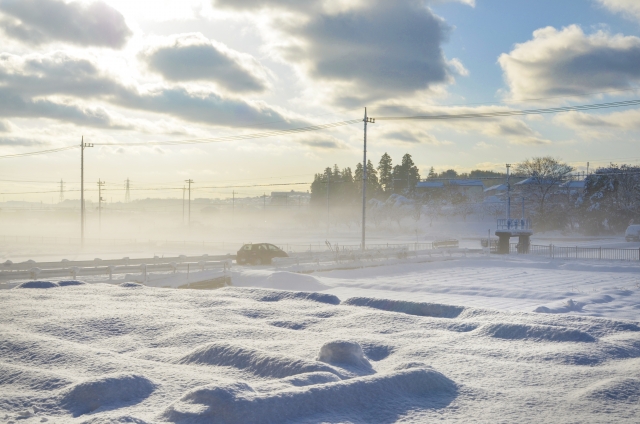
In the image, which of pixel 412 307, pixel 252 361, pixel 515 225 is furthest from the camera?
pixel 515 225

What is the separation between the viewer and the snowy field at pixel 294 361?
19.2 feet

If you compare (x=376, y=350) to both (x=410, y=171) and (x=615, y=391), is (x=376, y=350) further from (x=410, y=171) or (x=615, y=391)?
(x=410, y=171)

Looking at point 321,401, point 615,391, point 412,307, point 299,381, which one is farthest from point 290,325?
point 615,391

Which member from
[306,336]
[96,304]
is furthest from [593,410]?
[96,304]

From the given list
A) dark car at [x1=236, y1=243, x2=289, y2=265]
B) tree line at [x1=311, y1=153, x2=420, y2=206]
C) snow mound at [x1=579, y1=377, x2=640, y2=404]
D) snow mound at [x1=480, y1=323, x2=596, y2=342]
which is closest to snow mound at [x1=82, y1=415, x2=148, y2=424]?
snow mound at [x1=579, y1=377, x2=640, y2=404]

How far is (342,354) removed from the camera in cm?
764

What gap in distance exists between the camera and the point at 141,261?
2659 centimetres

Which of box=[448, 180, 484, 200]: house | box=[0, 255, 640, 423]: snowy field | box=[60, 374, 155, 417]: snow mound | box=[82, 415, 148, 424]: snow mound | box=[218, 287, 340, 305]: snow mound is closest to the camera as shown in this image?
box=[82, 415, 148, 424]: snow mound

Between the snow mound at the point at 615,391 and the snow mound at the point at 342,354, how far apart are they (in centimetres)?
289

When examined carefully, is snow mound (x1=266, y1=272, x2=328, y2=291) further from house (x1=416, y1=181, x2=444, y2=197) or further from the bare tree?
house (x1=416, y1=181, x2=444, y2=197)

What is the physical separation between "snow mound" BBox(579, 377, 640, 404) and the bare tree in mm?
86083

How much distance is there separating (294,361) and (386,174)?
426 ft

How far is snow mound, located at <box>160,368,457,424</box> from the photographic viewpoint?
5.48 metres

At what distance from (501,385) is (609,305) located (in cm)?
1323
